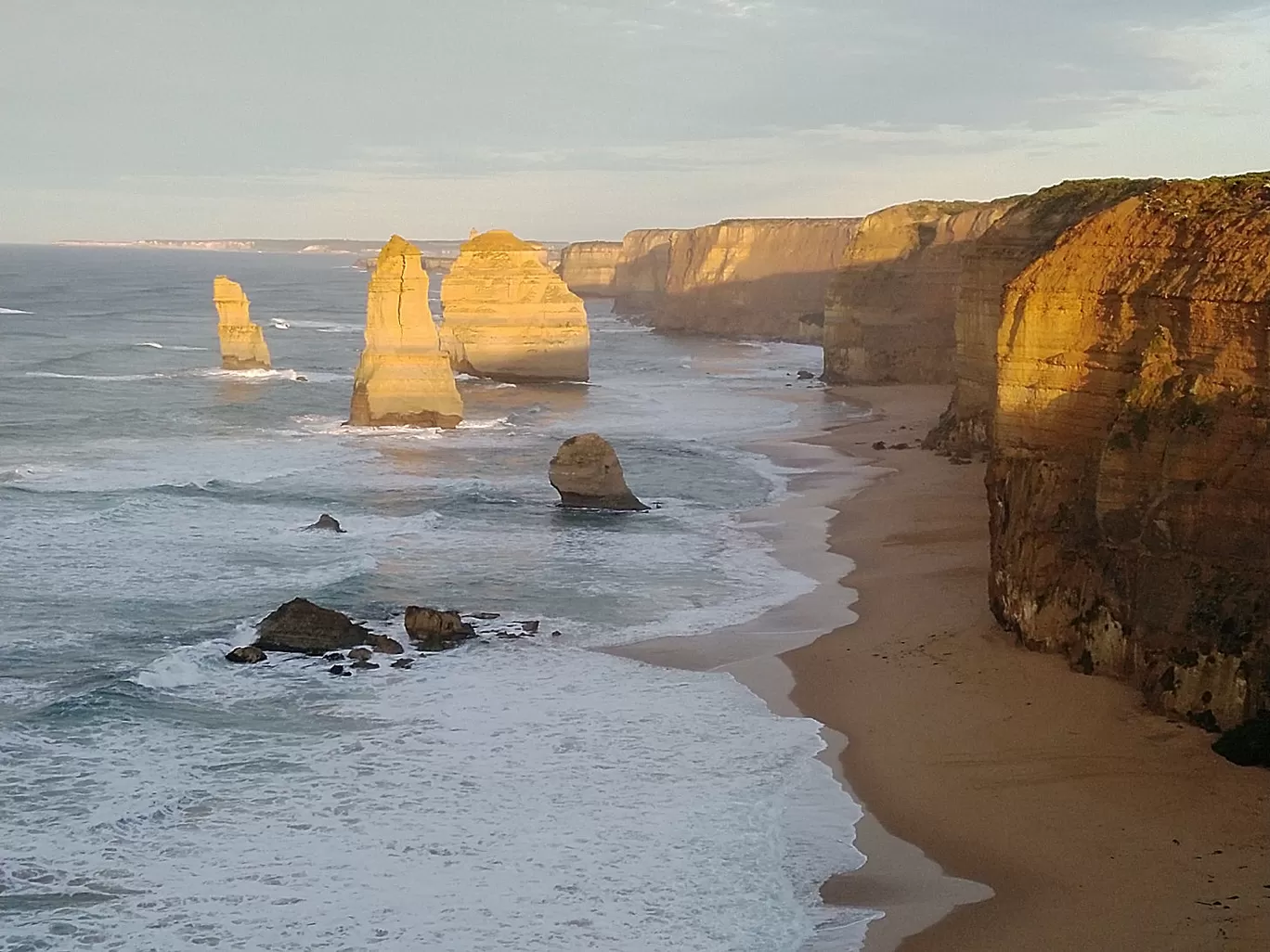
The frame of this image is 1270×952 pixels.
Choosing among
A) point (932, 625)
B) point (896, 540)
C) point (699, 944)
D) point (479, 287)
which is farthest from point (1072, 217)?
point (479, 287)

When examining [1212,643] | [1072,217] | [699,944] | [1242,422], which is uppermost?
[1072,217]

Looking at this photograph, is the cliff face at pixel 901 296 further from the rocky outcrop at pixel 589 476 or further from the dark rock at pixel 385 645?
the dark rock at pixel 385 645

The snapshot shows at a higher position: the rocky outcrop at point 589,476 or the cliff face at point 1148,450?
the cliff face at point 1148,450

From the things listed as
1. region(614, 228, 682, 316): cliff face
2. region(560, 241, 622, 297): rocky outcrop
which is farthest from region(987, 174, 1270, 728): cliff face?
region(560, 241, 622, 297): rocky outcrop

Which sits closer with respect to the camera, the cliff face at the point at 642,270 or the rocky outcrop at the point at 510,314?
the rocky outcrop at the point at 510,314

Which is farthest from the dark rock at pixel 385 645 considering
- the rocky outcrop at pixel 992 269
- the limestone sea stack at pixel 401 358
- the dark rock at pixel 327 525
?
the limestone sea stack at pixel 401 358

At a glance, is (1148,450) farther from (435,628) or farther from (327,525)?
(327,525)

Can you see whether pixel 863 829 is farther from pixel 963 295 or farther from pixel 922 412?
pixel 922 412
